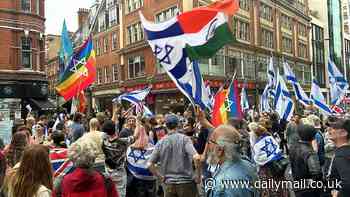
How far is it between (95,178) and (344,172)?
2280 millimetres

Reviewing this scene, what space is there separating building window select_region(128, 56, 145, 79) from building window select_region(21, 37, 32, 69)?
1024 centimetres

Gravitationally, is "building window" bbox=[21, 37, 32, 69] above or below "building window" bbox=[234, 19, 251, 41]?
below

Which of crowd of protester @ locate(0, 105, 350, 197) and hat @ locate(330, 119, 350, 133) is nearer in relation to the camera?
crowd of protester @ locate(0, 105, 350, 197)

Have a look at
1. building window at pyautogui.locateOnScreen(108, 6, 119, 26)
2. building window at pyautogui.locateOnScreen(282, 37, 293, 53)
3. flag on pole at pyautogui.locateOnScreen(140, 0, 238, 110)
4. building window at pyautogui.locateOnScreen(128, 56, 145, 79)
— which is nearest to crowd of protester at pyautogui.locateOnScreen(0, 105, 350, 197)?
flag on pole at pyautogui.locateOnScreen(140, 0, 238, 110)

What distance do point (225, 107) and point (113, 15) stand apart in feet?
124

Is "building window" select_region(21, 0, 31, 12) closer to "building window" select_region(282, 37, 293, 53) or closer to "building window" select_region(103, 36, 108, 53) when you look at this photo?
"building window" select_region(103, 36, 108, 53)

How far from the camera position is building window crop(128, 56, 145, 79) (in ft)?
128

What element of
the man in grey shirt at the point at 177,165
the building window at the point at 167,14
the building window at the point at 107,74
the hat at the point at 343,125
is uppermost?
the building window at the point at 167,14

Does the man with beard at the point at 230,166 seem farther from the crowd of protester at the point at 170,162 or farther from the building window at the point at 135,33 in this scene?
the building window at the point at 135,33

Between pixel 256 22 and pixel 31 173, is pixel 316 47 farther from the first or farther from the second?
pixel 31 173

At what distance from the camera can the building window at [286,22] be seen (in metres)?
52.9

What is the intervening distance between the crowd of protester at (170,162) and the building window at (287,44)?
44.4 metres

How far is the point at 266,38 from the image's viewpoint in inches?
1874

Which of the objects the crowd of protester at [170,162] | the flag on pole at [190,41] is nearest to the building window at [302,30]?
the crowd of protester at [170,162]
